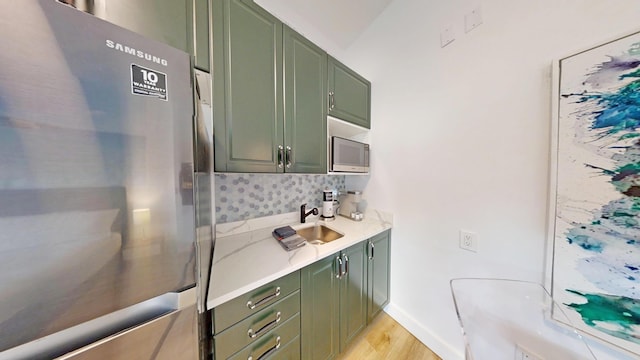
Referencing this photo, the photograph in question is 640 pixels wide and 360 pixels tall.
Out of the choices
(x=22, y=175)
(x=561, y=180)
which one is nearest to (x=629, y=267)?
(x=561, y=180)

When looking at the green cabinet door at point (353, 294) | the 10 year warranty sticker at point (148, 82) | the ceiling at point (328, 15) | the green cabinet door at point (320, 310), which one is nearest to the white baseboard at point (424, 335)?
the green cabinet door at point (353, 294)

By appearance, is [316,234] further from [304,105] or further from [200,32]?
[200,32]

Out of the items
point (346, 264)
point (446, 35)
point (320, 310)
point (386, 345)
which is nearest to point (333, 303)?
point (320, 310)

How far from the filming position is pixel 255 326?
2.67 feet

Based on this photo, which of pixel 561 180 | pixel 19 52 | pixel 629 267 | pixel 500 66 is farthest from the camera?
pixel 500 66

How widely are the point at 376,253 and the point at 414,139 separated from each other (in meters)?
0.96

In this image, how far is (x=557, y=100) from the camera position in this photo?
845 millimetres

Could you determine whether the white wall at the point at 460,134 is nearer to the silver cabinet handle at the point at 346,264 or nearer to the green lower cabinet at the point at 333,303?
the green lower cabinet at the point at 333,303

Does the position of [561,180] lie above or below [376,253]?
above

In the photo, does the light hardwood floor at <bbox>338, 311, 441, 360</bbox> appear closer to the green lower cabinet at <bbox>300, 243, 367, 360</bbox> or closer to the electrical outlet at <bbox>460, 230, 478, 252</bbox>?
the green lower cabinet at <bbox>300, 243, 367, 360</bbox>

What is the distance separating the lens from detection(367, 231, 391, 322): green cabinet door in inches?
56.6

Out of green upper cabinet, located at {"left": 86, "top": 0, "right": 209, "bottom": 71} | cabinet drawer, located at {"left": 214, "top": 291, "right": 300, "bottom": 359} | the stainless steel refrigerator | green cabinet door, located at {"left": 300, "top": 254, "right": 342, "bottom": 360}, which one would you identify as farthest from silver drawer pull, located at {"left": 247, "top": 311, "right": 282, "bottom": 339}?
green upper cabinet, located at {"left": 86, "top": 0, "right": 209, "bottom": 71}

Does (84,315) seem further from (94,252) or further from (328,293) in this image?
(328,293)

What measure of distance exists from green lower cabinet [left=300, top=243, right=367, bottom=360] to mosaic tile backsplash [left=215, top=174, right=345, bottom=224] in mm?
653
